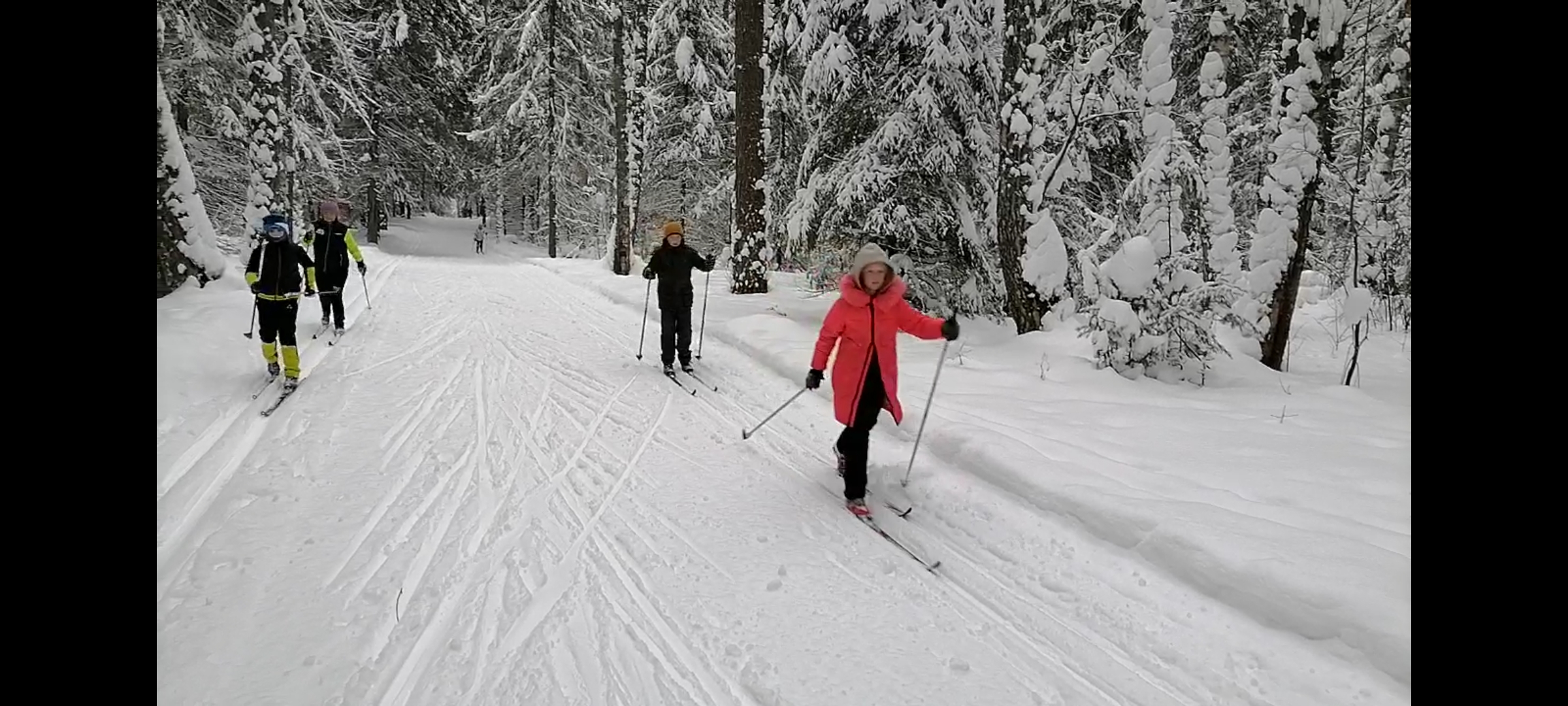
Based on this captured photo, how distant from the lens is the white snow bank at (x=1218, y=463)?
3.73 m

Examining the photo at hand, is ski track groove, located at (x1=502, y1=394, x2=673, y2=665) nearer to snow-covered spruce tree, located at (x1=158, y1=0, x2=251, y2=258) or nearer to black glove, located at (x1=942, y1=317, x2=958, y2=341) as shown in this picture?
black glove, located at (x1=942, y1=317, x2=958, y2=341)

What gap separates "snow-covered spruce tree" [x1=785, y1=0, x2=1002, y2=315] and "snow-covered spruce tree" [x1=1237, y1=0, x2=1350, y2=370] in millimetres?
3638

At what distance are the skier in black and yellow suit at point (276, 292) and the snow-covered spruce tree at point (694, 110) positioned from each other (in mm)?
16109

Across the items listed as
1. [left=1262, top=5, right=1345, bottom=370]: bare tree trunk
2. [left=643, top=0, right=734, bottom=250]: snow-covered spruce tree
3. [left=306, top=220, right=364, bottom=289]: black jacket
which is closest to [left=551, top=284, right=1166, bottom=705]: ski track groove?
[left=1262, top=5, right=1345, bottom=370]: bare tree trunk

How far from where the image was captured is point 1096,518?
4.68m

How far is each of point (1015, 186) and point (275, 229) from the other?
861 cm

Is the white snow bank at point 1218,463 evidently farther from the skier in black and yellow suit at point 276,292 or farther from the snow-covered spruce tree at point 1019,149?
the skier in black and yellow suit at point 276,292

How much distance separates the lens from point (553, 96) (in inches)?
1104

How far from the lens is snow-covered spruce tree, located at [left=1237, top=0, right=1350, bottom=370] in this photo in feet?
26.6

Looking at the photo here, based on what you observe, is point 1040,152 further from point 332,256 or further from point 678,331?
point 332,256

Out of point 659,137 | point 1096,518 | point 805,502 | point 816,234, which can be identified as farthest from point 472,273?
point 1096,518
